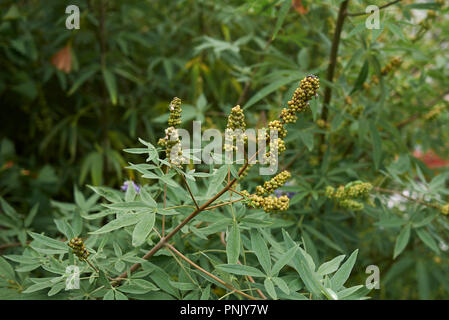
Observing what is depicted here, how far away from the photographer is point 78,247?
23.5 inches

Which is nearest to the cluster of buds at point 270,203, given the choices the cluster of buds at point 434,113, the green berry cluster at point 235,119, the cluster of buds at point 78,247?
the green berry cluster at point 235,119

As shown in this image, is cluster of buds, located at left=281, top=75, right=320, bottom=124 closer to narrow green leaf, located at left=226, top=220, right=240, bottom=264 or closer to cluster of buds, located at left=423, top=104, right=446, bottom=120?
narrow green leaf, located at left=226, top=220, right=240, bottom=264

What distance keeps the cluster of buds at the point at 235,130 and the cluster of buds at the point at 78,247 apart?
0.27 metres

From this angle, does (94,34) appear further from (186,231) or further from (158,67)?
(186,231)

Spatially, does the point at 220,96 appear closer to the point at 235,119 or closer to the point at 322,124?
the point at 322,124

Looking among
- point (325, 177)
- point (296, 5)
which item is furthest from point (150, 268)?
point (296, 5)

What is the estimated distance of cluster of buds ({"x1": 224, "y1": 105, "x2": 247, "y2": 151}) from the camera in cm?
56

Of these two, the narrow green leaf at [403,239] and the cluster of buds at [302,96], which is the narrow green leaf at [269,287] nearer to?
the cluster of buds at [302,96]

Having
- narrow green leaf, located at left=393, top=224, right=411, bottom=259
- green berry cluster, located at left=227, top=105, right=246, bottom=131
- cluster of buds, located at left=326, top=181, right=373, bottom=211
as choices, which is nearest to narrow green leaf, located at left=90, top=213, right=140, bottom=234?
green berry cluster, located at left=227, top=105, right=246, bottom=131

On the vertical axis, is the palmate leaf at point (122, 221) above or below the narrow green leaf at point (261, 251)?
above

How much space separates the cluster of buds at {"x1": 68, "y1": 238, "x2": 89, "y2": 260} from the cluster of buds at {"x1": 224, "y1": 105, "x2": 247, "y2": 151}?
271 millimetres

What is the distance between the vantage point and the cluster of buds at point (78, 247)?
59cm

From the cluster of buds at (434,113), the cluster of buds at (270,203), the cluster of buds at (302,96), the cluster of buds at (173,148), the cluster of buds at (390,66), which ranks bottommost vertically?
the cluster of buds at (270,203)

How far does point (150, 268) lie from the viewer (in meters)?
0.69
